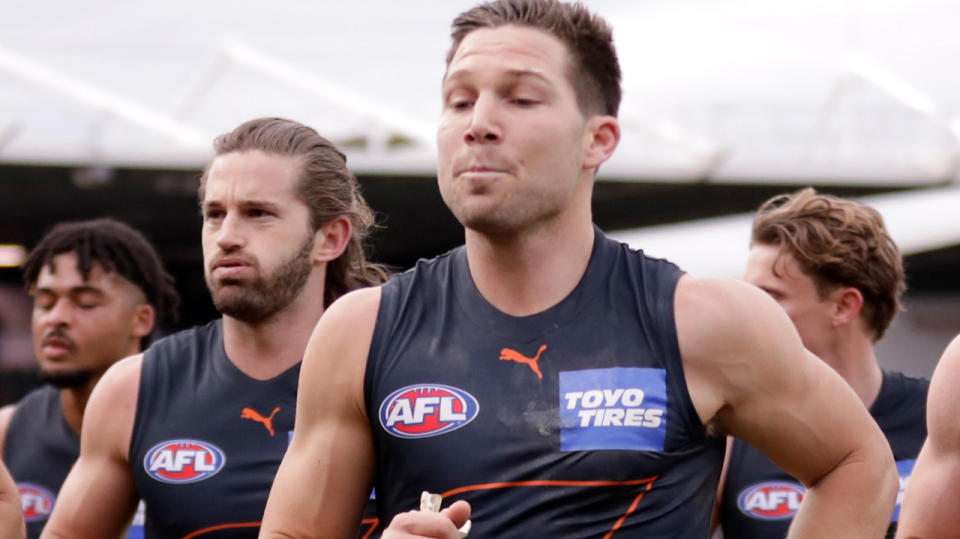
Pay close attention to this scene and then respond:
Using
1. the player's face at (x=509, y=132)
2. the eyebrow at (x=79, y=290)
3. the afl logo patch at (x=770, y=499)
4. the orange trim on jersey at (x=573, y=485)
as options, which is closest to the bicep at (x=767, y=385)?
the orange trim on jersey at (x=573, y=485)

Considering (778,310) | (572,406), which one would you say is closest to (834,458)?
Answer: (778,310)

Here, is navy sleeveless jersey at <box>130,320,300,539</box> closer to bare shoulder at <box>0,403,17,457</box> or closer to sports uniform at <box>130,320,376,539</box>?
sports uniform at <box>130,320,376,539</box>

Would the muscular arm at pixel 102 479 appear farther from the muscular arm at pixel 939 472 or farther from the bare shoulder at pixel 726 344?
the muscular arm at pixel 939 472

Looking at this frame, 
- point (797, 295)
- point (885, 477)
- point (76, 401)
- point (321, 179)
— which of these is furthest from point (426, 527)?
point (76, 401)

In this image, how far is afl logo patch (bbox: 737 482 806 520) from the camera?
4730 millimetres

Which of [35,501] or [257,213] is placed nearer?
[257,213]

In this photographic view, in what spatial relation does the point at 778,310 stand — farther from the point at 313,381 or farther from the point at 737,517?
the point at 737,517

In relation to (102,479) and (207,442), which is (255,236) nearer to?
(207,442)

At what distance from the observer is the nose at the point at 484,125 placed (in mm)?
3082

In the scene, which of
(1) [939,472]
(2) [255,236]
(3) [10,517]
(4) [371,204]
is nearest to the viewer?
(1) [939,472]

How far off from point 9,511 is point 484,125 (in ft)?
6.50

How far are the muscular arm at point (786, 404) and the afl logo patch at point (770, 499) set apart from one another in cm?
141

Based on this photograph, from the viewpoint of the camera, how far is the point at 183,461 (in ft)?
13.8

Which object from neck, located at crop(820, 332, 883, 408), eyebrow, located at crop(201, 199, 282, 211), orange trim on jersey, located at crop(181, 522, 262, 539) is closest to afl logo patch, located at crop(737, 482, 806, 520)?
neck, located at crop(820, 332, 883, 408)
